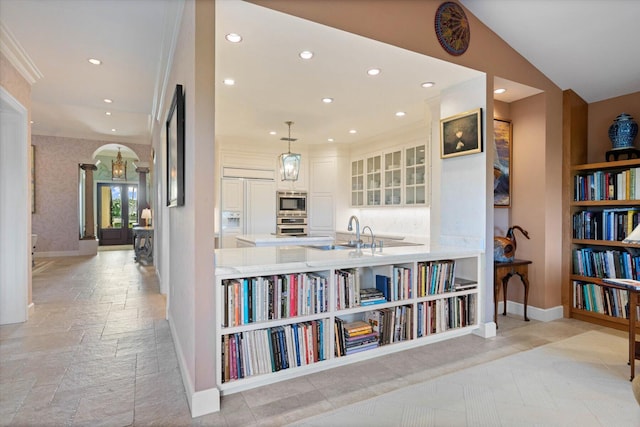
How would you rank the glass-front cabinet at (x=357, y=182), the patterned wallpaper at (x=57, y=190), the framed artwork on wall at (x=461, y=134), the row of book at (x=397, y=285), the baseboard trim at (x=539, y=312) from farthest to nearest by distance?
the patterned wallpaper at (x=57, y=190) → the glass-front cabinet at (x=357, y=182) → the baseboard trim at (x=539, y=312) → the framed artwork on wall at (x=461, y=134) → the row of book at (x=397, y=285)

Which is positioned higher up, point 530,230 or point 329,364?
point 530,230

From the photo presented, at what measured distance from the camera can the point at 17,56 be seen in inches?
126

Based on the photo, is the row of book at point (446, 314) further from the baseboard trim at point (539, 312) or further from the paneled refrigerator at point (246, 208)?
the paneled refrigerator at point (246, 208)

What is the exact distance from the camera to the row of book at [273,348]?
2.16 m

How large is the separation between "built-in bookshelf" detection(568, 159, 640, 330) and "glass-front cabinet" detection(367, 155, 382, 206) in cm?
287

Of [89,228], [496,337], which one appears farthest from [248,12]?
[89,228]

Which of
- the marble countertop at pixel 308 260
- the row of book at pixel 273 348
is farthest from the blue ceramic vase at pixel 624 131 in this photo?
the row of book at pixel 273 348

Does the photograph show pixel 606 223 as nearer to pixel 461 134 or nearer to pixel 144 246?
pixel 461 134

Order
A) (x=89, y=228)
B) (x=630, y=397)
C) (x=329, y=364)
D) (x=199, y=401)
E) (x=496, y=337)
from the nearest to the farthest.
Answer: (x=199, y=401) < (x=630, y=397) < (x=329, y=364) < (x=496, y=337) < (x=89, y=228)

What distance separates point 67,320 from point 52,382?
152 centimetres

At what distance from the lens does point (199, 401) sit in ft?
6.36

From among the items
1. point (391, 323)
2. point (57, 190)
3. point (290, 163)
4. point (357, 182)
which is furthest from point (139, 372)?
point (57, 190)

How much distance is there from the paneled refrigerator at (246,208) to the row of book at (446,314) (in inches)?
165

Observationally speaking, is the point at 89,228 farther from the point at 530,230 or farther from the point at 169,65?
the point at 530,230
